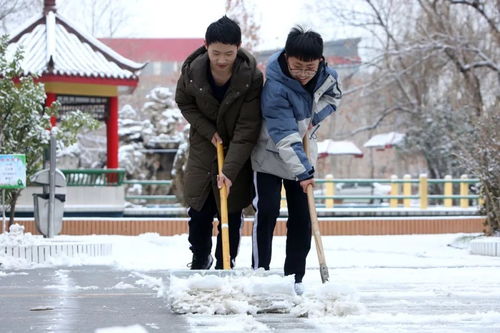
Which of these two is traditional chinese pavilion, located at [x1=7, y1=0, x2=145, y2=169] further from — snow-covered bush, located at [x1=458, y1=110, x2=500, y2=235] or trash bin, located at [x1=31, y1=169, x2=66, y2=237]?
snow-covered bush, located at [x1=458, y1=110, x2=500, y2=235]

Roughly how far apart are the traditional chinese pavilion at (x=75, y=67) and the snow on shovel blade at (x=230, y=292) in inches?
485

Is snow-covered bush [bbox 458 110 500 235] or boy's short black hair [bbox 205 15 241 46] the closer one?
boy's short black hair [bbox 205 15 241 46]

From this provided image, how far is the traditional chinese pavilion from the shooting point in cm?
1762

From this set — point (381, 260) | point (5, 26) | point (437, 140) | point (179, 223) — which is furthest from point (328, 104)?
point (5, 26)

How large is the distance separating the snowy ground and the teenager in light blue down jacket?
0.34 metres

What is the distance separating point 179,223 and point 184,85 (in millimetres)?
9489

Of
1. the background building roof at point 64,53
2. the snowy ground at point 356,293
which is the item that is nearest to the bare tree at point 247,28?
the background building roof at point 64,53

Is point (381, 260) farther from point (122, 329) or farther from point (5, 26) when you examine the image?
point (5, 26)

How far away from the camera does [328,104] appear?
588cm

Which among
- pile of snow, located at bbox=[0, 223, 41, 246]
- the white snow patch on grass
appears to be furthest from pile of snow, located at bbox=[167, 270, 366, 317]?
pile of snow, located at bbox=[0, 223, 41, 246]

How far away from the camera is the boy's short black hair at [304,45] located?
18.0 ft

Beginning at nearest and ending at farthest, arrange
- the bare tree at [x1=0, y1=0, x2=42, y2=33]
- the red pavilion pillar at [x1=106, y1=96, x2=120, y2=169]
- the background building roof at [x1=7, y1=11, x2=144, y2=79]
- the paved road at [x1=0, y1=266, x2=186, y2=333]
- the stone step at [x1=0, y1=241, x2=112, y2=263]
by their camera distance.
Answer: the paved road at [x1=0, y1=266, x2=186, y2=333] < the stone step at [x1=0, y1=241, x2=112, y2=263] < the background building roof at [x1=7, y1=11, x2=144, y2=79] < the red pavilion pillar at [x1=106, y1=96, x2=120, y2=169] < the bare tree at [x1=0, y1=0, x2=42, y2=33]

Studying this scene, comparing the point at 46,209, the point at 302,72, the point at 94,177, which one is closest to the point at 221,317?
the point at 302,72

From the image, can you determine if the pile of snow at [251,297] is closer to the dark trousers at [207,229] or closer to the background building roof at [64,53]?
the dark trousers at [207,229]
